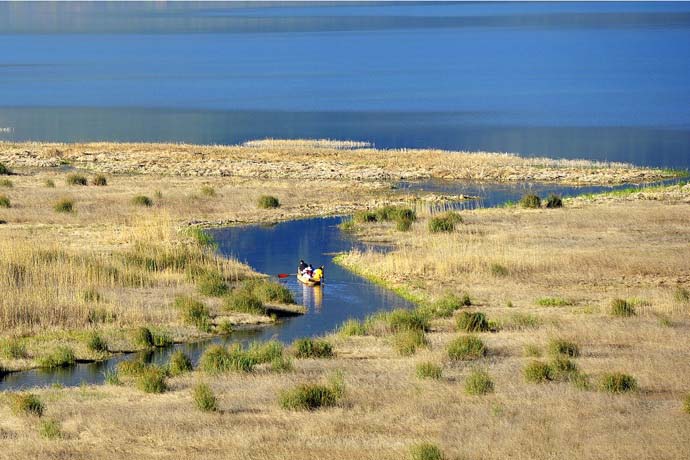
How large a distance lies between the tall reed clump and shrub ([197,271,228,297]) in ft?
45.5

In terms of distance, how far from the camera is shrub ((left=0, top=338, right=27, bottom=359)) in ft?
98.2

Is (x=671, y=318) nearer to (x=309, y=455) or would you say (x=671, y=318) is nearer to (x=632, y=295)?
(x=632, y=295)

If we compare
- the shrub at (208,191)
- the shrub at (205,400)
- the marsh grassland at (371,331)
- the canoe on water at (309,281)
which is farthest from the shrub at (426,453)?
the shrub at (208,191)

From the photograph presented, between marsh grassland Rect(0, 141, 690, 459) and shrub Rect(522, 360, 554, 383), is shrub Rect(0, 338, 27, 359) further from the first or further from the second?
shrub Rect(522, 360, 554, 383)

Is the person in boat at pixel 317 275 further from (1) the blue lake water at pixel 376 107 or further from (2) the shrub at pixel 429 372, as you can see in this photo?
(1) the blue lake water at pixel 376 107

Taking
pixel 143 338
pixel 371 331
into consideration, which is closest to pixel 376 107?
pixel 371 331

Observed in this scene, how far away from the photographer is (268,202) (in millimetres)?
58125

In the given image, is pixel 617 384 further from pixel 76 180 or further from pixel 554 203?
pixel 76 180

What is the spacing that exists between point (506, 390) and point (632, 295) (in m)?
14.2

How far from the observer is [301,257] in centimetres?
4659

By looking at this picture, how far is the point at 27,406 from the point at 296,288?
18.0 metres

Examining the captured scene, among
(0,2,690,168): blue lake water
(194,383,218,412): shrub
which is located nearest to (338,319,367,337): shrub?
(194,383,218,412): shrub

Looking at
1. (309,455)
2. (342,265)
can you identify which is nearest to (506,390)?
(309,455)

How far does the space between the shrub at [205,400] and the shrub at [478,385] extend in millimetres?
4881
